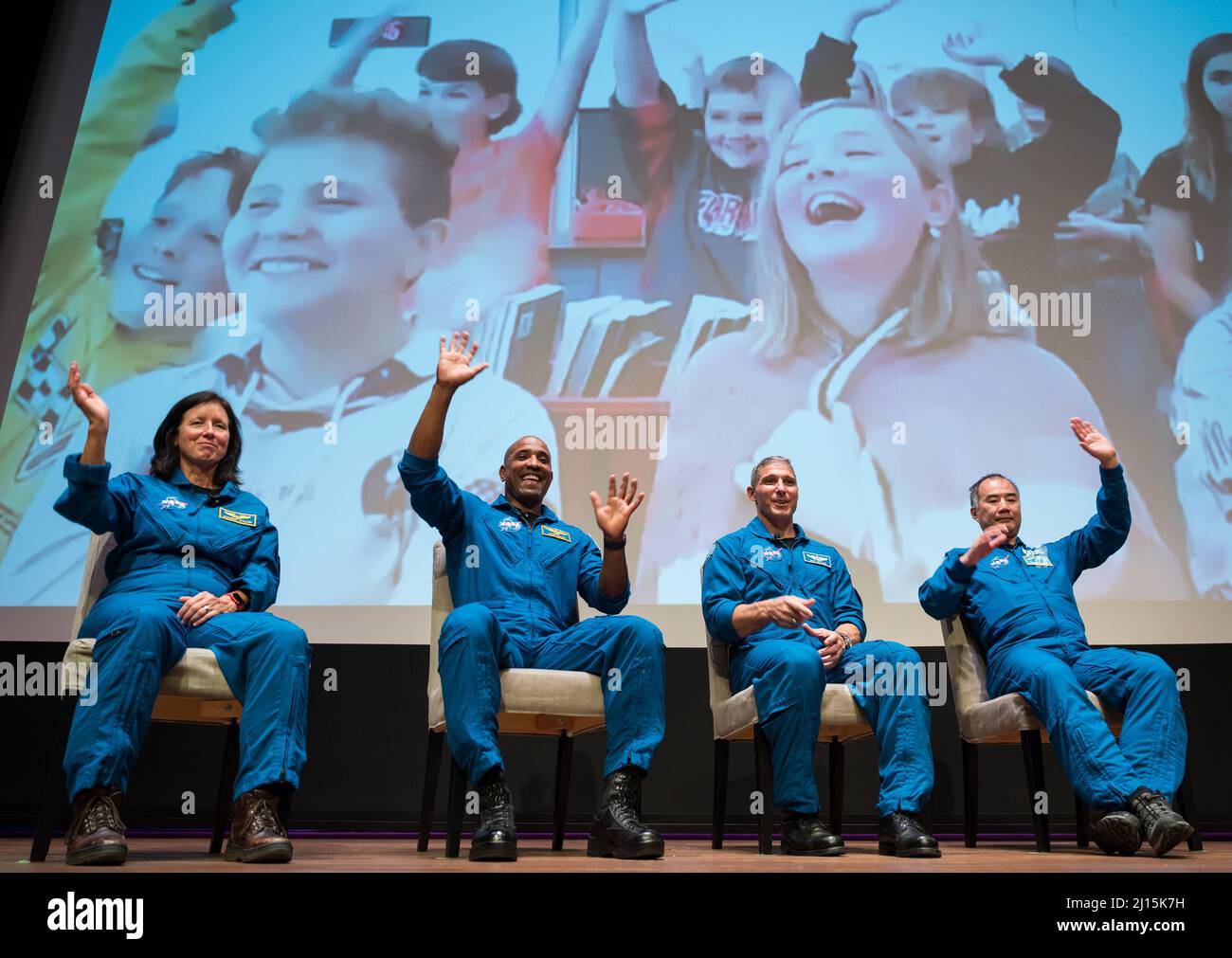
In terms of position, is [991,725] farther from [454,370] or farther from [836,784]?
[454,370]

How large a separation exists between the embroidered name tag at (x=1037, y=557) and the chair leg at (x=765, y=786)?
1121mm

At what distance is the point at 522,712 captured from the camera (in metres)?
2.93

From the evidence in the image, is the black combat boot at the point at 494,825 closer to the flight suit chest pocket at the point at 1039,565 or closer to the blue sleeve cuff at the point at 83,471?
the blue sleeve cuff at the point at 83,471

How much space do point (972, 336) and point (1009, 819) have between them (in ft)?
5.74

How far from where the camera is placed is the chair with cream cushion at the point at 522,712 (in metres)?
2.91

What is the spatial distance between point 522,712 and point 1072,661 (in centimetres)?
162

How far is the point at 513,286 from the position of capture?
4.41 metres

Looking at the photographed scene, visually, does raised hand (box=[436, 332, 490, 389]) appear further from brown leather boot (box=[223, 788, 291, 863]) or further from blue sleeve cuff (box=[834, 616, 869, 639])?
blue sleeve cuff (box=[834, 616, 869, 639])

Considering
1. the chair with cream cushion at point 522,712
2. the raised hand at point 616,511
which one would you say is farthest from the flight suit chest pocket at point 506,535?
the raised hand at point 616,511

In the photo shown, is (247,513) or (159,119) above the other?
(159,119)

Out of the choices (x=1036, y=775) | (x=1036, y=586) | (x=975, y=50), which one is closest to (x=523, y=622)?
(x=1036, y=775)
